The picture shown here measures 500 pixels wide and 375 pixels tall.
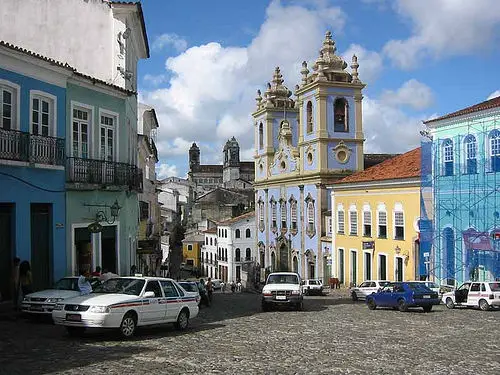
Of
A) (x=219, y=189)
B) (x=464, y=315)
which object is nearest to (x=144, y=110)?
(x=464, y=315)

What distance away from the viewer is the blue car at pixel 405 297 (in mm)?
24688

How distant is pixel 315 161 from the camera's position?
5322 cm

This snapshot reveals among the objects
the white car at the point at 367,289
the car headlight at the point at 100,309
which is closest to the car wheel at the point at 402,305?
the white car at the point at 367,289

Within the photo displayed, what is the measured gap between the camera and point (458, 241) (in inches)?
1344

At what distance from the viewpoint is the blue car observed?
24688 millimetres

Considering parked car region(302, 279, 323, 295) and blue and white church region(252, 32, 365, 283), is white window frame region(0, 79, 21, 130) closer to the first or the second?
parked car region(302, 279, 323, 295)

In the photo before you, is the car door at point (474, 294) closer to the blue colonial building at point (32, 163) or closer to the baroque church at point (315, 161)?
the blue colonial building at point (32, 163)

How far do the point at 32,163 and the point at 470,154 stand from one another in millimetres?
21881

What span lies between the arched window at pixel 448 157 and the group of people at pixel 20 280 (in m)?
23.1

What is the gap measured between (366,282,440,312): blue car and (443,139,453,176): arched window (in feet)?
34.7

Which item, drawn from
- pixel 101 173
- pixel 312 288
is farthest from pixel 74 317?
pixel 312 288

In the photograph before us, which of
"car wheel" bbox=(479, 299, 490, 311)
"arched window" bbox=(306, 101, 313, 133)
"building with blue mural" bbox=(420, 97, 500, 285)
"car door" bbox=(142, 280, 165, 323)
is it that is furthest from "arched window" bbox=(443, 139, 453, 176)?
"car door" bbox=(142, 280, 165, 323)

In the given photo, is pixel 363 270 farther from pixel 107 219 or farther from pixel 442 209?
pixel 107 219

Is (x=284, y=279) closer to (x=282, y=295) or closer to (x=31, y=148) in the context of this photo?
(x=282, y=295)
